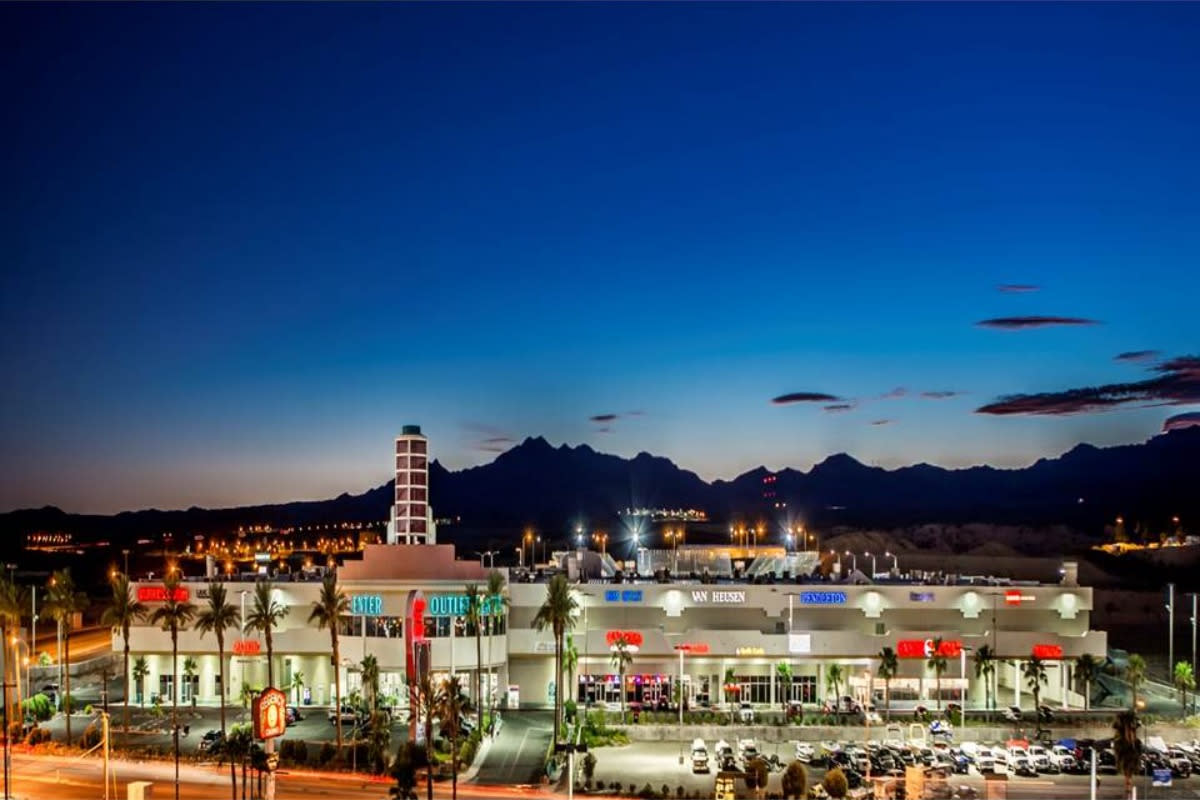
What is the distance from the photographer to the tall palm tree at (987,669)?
78.1 metres

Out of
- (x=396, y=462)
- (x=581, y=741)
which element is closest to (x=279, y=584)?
(x=396, y=462)

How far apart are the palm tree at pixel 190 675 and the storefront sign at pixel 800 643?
39.1m

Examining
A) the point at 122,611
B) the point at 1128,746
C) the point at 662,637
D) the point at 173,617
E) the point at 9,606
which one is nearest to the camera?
the point at 1128,746

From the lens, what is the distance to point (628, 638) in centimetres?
8006

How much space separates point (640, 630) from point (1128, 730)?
35.7 m

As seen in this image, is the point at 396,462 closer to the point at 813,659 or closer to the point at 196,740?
the point at 196,740

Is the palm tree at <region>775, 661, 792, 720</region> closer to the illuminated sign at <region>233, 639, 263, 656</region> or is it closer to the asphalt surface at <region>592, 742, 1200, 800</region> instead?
the asphalt surface at <region>592, 742, 1200, 800</region>

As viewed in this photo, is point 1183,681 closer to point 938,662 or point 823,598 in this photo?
point 938,662

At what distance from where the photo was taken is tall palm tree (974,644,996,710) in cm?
7806

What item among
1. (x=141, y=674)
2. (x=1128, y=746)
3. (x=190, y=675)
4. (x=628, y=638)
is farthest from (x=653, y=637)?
(x=1128, y=746)

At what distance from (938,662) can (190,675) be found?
159ft

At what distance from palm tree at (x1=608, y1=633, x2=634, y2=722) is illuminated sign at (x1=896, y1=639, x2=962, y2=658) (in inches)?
685

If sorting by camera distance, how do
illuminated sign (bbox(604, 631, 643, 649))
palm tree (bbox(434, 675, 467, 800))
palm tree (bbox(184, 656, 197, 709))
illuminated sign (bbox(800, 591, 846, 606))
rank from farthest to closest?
illuminated sign (bbox(800, 591, 846, 606)) → palm tree (bbox(184, 656, 197, 709)) → illuminated sign (bbox(604, 631, 643, 649)) → palm tree (bbox(434, 675, 467, 800))

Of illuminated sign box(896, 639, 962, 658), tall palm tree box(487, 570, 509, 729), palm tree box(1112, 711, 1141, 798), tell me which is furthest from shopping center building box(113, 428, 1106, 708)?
palm tree box(1112, 711, 1141, 798)
